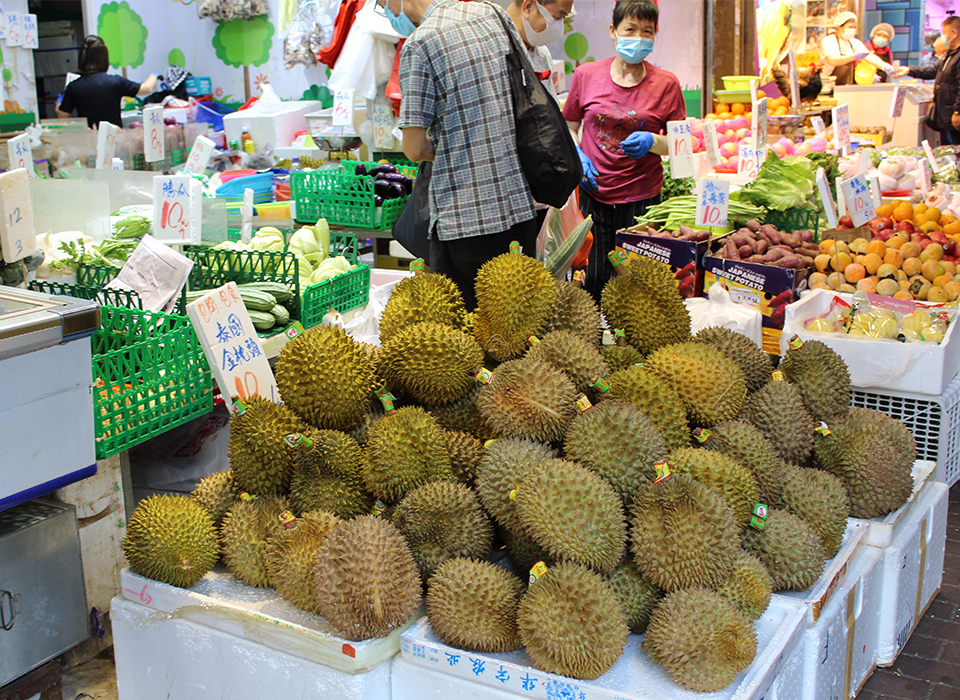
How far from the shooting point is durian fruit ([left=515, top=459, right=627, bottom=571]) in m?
1.41

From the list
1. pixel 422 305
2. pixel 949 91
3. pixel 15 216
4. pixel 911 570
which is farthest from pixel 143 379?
pixel 949 91

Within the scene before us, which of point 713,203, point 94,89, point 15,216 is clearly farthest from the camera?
point 94,89

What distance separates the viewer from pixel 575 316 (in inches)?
77.1

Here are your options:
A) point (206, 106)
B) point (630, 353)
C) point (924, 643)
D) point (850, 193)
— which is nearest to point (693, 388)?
point (630, 353)

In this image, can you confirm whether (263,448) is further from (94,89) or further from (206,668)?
(94,89)

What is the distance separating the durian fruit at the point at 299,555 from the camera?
1.52 metres

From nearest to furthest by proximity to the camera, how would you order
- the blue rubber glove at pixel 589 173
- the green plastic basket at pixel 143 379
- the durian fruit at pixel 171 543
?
the durian fruit at pixel 171 543 → the green plastic basket at pixel 143 379 → the blue rubber glove at pixel 589 173

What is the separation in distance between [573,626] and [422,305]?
0.89 m

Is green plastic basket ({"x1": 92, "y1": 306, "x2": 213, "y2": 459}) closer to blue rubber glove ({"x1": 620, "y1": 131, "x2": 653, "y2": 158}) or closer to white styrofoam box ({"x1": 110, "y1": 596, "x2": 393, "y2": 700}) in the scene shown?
white styrofoam box ({"x1": 110, "y1": 596, "x2": 393, "y2": 700})

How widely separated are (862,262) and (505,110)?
1912 mm

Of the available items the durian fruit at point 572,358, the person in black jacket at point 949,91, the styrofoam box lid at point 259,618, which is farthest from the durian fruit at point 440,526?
the person in black jacket at point 949,91

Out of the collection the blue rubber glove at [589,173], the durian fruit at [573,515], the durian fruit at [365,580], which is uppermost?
the blue rubber glove at [589,173]

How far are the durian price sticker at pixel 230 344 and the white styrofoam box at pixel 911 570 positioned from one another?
167 centimetres

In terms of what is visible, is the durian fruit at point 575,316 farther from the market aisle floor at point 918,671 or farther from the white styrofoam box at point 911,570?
the market aisle floor at point 918,671
